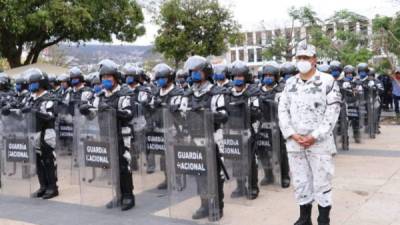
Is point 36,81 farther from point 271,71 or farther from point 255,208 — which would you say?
point 255,208

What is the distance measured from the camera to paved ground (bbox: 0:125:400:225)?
607 cm

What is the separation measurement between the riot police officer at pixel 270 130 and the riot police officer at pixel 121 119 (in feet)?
6.28

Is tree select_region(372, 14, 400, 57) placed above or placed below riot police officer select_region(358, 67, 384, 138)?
above

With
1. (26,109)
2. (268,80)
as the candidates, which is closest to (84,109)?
(26,109)

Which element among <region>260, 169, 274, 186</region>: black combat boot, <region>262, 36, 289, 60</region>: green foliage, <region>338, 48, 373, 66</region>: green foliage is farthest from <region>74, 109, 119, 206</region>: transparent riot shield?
<region>262, 36, 289, 60</region>: green foliage

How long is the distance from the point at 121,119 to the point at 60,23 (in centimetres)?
1223

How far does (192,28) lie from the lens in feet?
70.2

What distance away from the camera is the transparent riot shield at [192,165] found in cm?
587

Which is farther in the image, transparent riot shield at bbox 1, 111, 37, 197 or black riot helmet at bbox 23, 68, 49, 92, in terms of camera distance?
black riot helmet at bbox 23, 68, 49, 92

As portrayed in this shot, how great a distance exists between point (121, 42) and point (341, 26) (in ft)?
28.7

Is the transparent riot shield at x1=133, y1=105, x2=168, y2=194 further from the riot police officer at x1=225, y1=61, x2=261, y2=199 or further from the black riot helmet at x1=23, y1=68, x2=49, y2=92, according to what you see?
the black riot helmet at x1=23, y1=68, x2=49, y2=92

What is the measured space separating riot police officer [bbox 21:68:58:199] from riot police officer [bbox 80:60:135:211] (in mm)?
1079

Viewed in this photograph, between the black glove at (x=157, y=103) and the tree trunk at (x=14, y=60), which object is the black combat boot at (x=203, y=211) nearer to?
the black glove at (x=157, y=103)

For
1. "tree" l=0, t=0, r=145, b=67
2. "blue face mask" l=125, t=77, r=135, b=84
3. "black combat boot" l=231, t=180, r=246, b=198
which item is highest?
"tree" l=0, t=0, r=145, b=67
